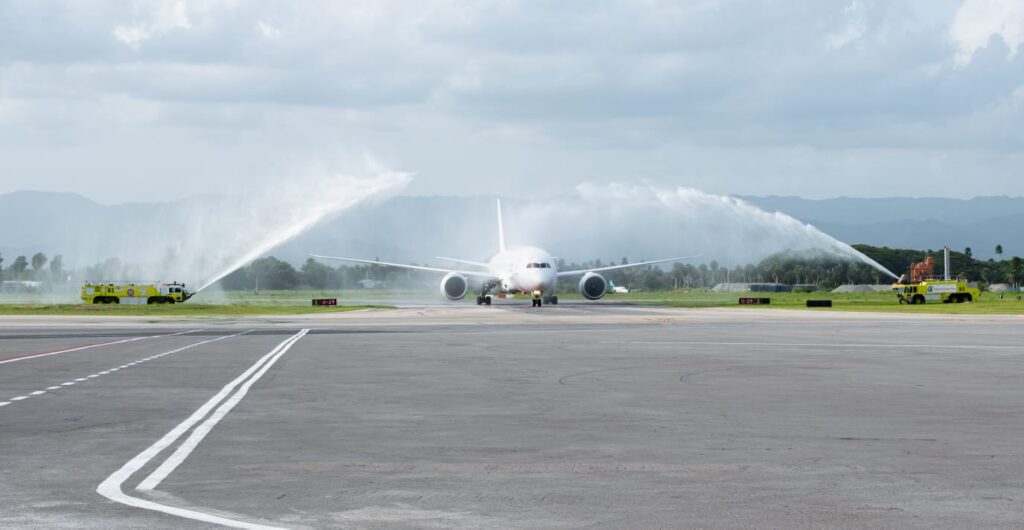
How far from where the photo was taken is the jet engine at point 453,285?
102 m

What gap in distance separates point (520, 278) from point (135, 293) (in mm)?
37745

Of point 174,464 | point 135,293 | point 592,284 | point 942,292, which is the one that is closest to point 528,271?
point 592,284

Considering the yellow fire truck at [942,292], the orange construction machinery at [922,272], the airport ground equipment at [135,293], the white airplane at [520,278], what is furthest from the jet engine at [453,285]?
the orange construction machinery at [922,272]

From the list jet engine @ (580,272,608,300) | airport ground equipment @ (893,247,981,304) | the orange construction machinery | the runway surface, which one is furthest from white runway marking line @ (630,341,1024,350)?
the orange construction machinery

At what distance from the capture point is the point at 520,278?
3762 inches

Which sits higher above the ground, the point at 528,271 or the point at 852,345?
the point at 528,271

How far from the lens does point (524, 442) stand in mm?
16281

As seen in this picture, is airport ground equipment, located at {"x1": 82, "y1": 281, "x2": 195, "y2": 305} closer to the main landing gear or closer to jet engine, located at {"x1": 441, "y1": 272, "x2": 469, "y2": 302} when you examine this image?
jet engine, located at {"x1": 441, "y1": 272, "x2": 469, "y2": 302}

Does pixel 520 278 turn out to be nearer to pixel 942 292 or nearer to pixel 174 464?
pixel 942 292

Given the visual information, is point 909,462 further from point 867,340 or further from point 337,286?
point 337,286

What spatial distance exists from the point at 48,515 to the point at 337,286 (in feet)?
568

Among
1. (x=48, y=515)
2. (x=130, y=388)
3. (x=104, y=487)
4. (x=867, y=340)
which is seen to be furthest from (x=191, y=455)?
(x=867, y=340)

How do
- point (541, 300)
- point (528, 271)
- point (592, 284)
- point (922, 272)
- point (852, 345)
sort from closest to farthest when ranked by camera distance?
point (852, 345), point (528, 271), point (541, 300), point (592, 284), point (922, 272)

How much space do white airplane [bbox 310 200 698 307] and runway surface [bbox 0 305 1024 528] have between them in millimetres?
55737
